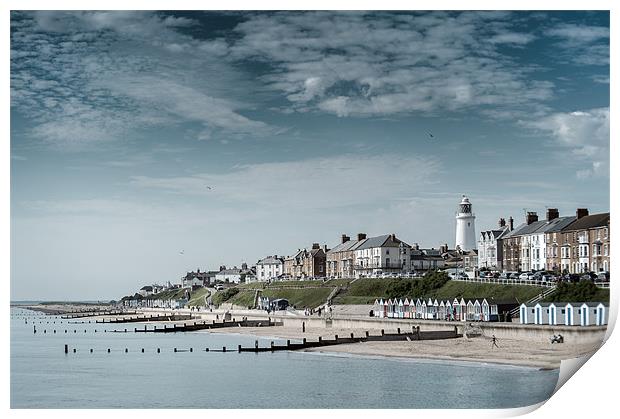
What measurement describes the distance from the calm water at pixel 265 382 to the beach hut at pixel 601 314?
175 centimetres

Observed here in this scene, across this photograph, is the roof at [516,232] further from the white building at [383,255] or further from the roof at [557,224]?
the white building at [383,255]

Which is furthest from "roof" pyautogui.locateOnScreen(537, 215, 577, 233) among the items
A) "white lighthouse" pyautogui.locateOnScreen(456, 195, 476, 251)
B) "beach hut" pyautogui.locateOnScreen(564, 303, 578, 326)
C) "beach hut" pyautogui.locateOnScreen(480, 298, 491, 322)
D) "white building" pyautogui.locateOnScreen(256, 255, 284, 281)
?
"white building" pyautogui.locateOnScreen(256, 255, 284, 281)

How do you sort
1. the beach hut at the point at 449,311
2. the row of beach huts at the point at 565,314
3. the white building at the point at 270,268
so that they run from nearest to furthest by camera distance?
the row of beach huts at the point at 565,314
the beach hut at the point at 449,311
the white building at the point at 270,268

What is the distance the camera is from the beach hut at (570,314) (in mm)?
23372

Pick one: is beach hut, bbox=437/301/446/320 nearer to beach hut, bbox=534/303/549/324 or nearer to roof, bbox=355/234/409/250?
beach hut, bbox=534/303/549/324

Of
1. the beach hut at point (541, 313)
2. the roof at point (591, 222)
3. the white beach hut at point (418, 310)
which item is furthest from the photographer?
the white beach hut at point (418, 310)

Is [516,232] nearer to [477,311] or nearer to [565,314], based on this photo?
[477,311]

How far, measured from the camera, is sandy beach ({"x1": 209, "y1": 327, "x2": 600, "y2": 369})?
72.2 ft

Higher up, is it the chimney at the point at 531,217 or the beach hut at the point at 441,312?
the chimney at the point at 531,217

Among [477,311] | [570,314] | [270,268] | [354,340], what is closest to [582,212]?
[570,314]

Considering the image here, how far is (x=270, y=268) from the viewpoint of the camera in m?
83.6

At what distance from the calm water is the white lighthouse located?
634 centimetres

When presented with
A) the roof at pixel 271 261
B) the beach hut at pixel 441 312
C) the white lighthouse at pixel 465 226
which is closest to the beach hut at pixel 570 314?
the white lighthouse at pixel 465 226

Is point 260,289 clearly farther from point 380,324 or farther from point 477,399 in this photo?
point 477,399
